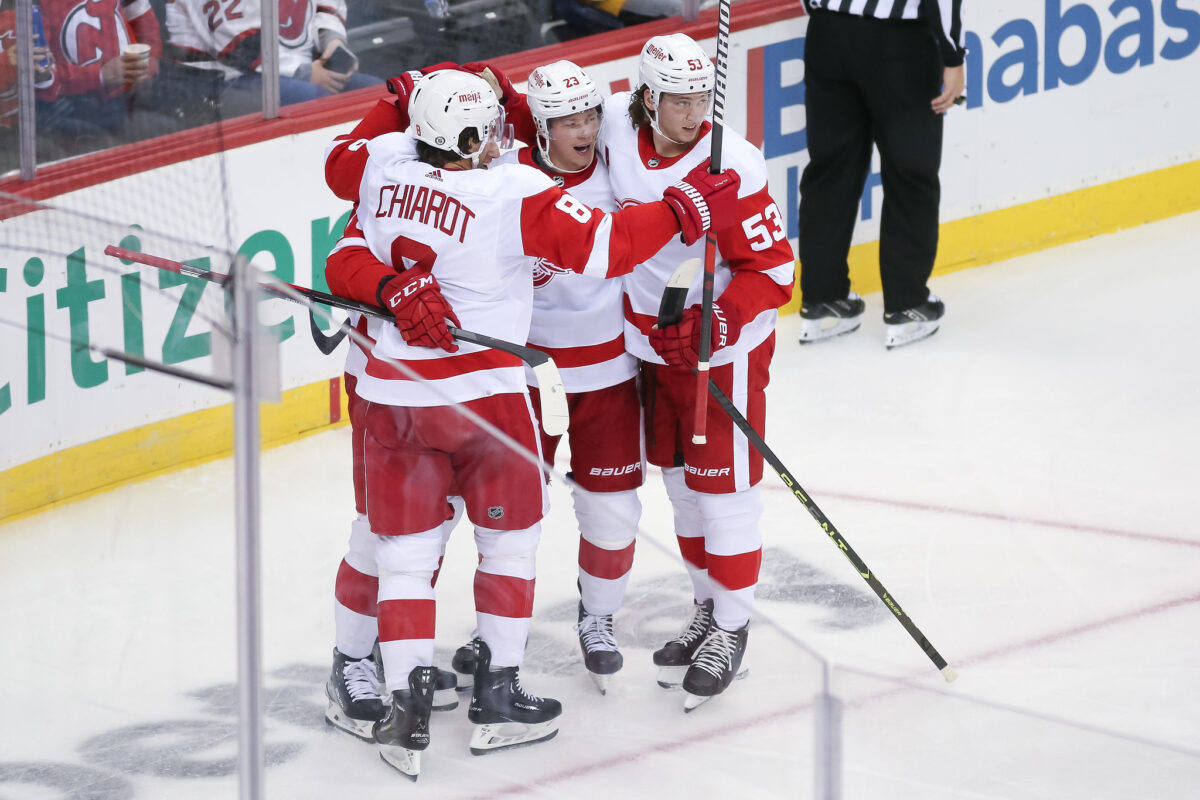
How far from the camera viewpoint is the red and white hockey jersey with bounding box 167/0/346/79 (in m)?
3.91

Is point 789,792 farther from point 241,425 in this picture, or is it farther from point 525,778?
point 241,425

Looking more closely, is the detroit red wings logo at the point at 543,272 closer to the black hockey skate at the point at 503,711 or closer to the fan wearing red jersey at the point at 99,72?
the black hockey skate at the point at 503,711

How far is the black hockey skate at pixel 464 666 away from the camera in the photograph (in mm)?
2328

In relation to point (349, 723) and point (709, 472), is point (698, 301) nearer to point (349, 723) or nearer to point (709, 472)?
point (709, 472)

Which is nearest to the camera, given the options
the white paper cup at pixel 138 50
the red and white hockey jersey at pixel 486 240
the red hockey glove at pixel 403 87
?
the red and white hockey jersey at pixel 486 240

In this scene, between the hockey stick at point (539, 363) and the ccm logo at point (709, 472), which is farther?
the ccm logo at point (709, 472)

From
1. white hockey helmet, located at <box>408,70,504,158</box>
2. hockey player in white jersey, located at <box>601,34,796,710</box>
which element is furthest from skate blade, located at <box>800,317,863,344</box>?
white hockey helmet, located at <box>408,70,504,158</box>

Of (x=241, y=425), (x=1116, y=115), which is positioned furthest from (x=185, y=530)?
(x=1116, y=115)

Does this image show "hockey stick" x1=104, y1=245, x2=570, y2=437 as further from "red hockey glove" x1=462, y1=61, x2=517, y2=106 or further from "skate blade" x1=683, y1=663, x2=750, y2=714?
"red hockey glove" x1=462, y1=61, x2=517, y2=106

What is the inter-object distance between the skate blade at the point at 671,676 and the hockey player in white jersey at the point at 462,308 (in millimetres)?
205

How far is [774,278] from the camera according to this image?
292 cm

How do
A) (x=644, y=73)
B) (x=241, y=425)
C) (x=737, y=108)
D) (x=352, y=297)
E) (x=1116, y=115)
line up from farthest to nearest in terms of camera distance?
(x=1116, y=115) < (x=737, y=108) < (x=644, y=73) < (x=352, y=297) < (x=241, y=425)

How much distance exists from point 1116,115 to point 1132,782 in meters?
4.05

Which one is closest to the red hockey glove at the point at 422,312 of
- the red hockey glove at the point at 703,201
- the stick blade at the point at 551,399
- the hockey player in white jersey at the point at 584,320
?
the stick blade at the point at 551,399
